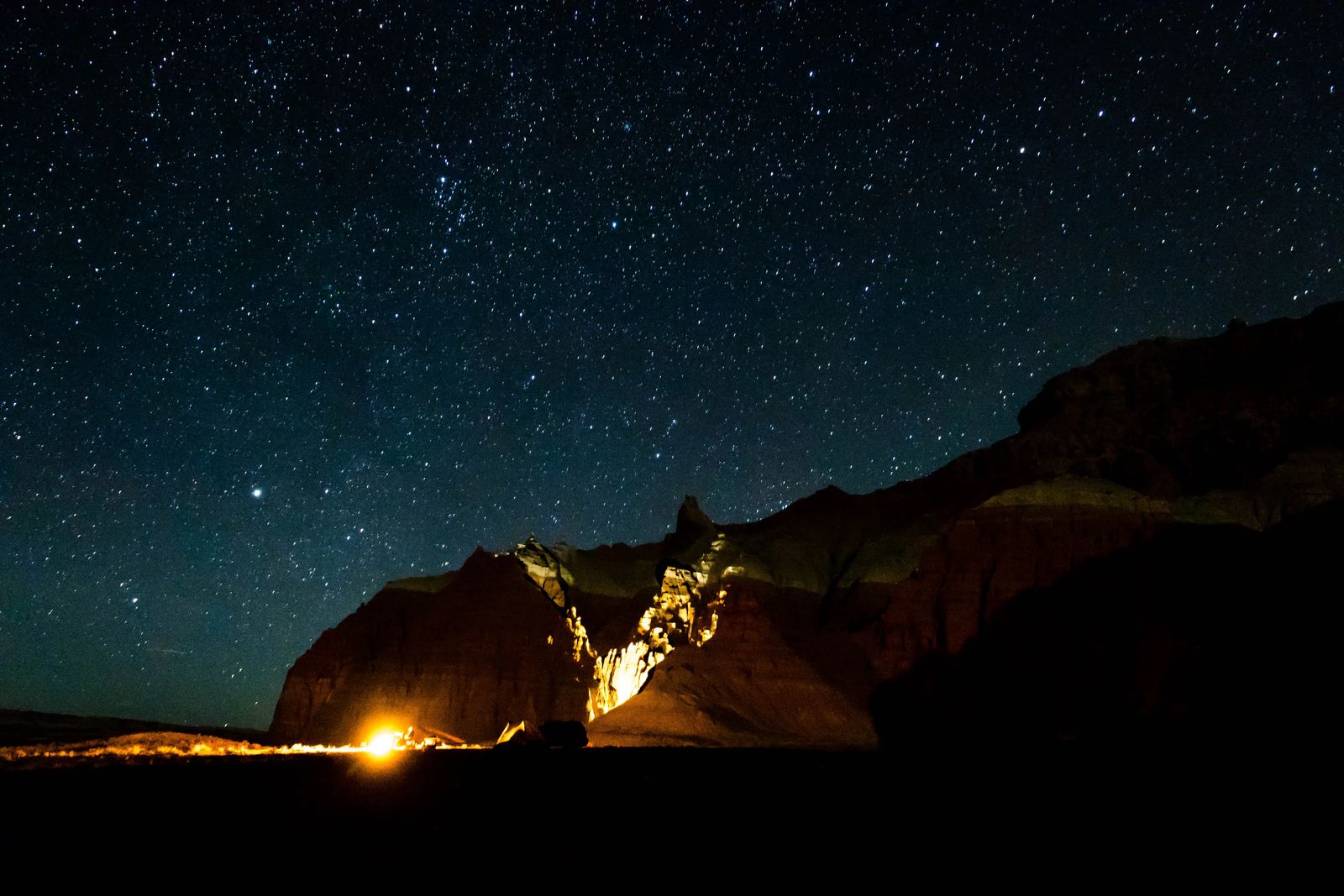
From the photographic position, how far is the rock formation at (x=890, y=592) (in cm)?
5953

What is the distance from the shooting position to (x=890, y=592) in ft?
229

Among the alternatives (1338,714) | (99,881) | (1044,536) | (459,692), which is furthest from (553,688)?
(99,881)

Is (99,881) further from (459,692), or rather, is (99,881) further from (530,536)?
(530,536)

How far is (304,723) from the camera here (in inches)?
3063

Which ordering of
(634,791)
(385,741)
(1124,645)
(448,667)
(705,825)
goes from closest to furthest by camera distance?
(705,825) → (634,791) → (1124,645) → (385,741) → (448,667)

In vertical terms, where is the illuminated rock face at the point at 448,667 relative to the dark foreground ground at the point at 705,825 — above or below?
above

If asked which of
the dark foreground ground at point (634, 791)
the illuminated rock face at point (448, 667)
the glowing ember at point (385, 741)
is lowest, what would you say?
the glowing ember at point (385, 741)

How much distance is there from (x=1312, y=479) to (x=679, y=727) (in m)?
45.1

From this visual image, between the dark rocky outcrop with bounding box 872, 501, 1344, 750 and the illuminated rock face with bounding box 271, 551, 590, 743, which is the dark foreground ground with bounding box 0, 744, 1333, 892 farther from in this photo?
the illuminated rock face with bounding box 271, 551, 590, 743

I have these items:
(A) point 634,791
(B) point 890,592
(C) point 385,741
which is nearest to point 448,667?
(C) point 385,741

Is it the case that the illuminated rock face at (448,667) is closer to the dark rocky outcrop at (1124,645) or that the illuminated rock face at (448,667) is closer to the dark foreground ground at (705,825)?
the dark rocky outcrop at (1124,645)

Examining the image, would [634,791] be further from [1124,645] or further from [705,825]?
[1124,645]

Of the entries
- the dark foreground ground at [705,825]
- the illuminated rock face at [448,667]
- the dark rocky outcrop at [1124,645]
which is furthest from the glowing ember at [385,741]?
the dark rocky outcrop at [1124,645]

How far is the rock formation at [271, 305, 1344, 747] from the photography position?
59531 mm
